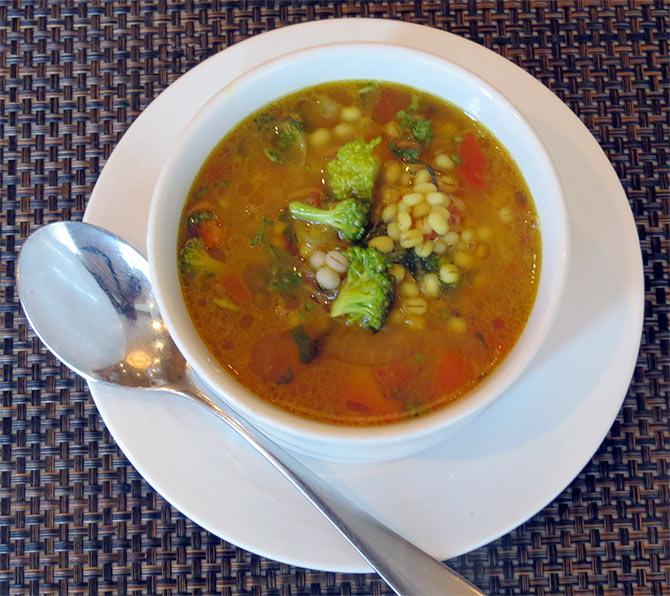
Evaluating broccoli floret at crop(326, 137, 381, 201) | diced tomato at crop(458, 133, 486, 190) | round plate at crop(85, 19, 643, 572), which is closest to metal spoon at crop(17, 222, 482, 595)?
round plate at crop(85, 19, 643, 572)

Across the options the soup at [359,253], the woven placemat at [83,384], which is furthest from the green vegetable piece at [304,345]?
the woven placemat at [83,384]

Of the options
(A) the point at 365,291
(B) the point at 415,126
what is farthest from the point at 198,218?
(B) the point at 415,126

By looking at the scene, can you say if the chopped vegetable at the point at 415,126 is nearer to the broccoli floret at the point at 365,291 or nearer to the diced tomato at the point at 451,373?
the broccoli floret at the point at 365,291

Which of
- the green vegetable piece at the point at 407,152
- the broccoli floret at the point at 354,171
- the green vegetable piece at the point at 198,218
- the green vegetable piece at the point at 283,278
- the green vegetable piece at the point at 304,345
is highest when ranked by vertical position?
the green vegetable piece at the point at 407,152

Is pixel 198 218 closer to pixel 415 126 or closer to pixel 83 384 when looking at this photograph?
pixel 415 126

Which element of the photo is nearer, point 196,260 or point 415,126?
point 196,260

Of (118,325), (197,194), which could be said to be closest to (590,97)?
(197,194)

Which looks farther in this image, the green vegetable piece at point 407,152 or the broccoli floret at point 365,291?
the green vegetable piece at point 407,152
